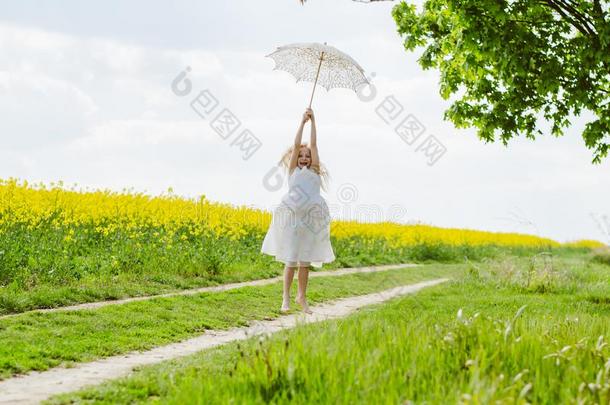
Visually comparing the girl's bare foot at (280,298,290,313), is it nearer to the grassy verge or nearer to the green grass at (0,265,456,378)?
the green grass at (0,265,456,378)

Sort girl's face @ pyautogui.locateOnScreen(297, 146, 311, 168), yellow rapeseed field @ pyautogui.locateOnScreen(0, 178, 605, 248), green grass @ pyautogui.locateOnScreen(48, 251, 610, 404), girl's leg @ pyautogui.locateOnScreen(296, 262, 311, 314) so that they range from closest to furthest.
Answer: green grass @ pyautogui.locateOnScreen(48, 251, 610, 404) < girl's face @ pyautogui.locateOnScreen(297, 146, 311, 168) < girl's leg @ pyautogui.locateOnScreen(296, 262, 311, 314) < yellow rapeseed field @ pyautogui.locateOnScreen(0, 178, 605, 248)

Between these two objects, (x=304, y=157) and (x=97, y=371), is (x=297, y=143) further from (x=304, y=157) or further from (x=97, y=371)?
(x=97, y=371)

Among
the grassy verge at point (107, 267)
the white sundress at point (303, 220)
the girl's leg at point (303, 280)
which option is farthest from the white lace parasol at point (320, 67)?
the grassy verge at point (107, 267)

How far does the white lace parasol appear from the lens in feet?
37.5

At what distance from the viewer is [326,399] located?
501 centimetres

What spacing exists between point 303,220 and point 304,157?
99 cm

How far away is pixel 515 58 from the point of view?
12.5 metres

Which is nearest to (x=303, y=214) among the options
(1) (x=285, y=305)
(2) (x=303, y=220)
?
(2) (x=303, y=220)

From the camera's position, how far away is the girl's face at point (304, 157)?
35.2ft

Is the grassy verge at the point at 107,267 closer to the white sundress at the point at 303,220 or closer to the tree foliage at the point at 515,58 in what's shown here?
the white sundress at the point at 303,220

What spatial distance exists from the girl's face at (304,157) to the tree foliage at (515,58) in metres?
4.08

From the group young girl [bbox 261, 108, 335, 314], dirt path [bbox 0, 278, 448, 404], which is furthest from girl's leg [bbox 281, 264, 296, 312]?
dirt path [bbox 0, 278, 448, 404]

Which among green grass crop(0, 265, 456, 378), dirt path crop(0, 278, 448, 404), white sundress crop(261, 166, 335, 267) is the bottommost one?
dirt path crop(0, 278, 448, 404)

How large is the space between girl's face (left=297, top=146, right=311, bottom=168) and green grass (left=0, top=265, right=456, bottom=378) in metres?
2.62
